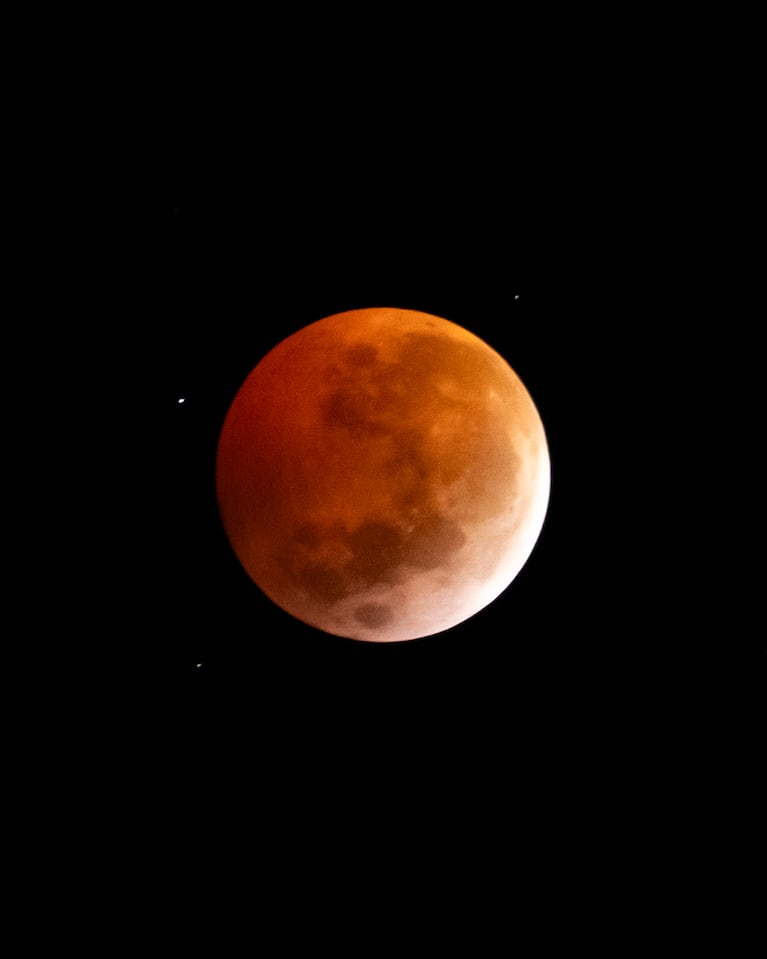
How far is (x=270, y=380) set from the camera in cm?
512

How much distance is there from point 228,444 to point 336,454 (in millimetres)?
1023

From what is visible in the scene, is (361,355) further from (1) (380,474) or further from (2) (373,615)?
(2) (373,615)

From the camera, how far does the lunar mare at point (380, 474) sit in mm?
4684

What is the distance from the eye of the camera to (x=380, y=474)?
464 cm

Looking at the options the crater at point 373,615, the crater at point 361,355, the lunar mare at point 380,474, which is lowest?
the crater at point 373,615

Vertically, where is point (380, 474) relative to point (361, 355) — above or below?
below

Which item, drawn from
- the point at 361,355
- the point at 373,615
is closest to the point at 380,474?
the point at 361,355

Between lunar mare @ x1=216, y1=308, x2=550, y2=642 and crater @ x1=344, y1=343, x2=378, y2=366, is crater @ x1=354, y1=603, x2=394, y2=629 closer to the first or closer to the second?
lunar mare @ x1=216, y1=308, x2=550, y2=642

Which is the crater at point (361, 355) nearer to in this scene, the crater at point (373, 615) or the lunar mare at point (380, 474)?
the lunar mare at point (380, 474)

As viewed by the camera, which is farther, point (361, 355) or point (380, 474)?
point (361, 355)

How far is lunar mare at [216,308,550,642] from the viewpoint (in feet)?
15.4

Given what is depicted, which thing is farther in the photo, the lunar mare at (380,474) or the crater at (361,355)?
the crater at (361,355)

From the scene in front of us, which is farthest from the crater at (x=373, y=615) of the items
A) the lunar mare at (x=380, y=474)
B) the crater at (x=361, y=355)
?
the crater at (x=361, y=355)

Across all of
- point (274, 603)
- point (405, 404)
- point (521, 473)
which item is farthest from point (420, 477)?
point (274, 603)
